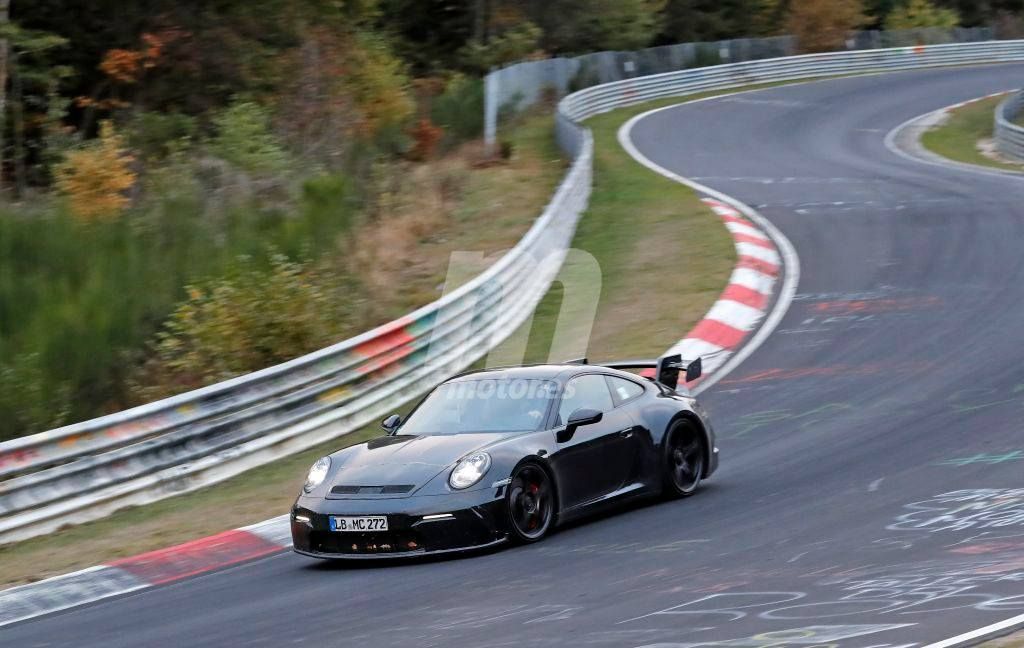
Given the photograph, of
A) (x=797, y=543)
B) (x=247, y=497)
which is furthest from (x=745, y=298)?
(x=797, y=543)

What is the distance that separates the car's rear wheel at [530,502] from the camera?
8945mm

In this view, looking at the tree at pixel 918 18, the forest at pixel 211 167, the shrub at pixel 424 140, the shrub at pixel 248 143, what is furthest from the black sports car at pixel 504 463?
the tree at pixel 918 18

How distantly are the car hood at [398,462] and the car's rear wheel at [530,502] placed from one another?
35 cm

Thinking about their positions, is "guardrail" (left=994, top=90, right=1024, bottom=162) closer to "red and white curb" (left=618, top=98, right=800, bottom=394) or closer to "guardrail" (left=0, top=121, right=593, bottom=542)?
"red and white curb" (left=618, top=98, right=800, bottom=394)

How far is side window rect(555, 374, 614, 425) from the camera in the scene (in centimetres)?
985

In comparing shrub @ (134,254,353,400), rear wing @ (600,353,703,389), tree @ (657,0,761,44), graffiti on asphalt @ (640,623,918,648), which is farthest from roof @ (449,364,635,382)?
tree @ (657,0,761,44)

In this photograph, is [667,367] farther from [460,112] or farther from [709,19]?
[709,19]

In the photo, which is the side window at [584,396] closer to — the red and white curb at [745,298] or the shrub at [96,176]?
the red and white curb at [745,298]

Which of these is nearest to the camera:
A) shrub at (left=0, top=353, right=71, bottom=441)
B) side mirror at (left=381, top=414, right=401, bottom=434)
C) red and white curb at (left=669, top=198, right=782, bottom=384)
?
side mirror at (left=381, top=414, right=401, bottom=434)

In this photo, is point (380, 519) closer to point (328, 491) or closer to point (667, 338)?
point (328, 491)

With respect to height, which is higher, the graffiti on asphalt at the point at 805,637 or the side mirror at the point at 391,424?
the graffiti on asphalt at the point at 805,637

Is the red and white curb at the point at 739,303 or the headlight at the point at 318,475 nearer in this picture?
the headlight at the point at 318,475

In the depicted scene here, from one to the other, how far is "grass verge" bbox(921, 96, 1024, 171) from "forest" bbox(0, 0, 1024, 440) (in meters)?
10.7

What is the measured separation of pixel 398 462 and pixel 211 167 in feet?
43.8
